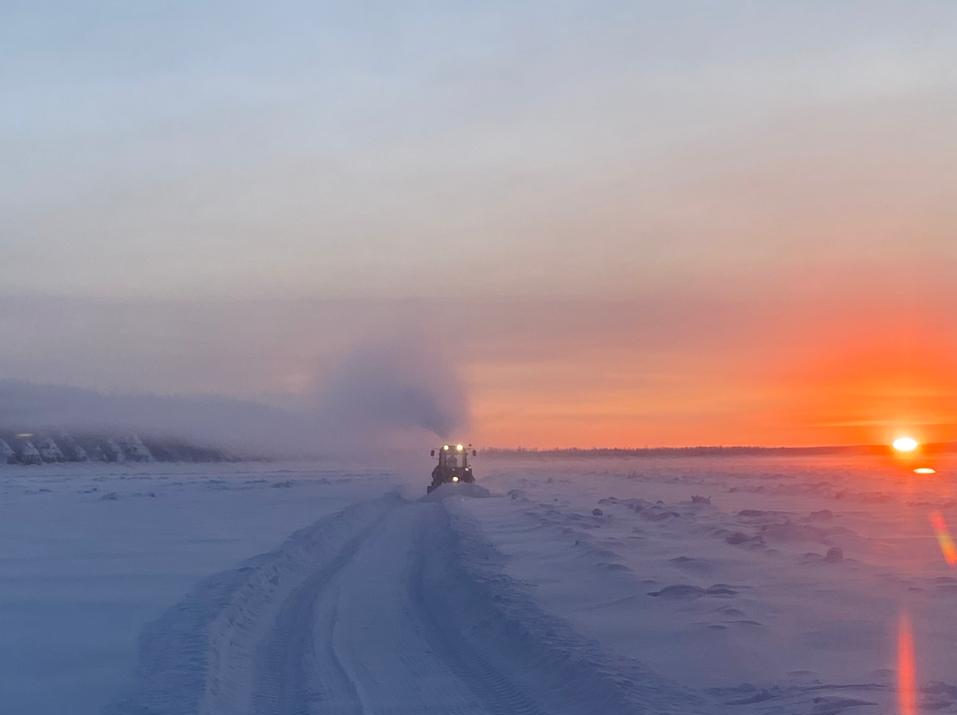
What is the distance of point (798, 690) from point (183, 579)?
12.3 meters

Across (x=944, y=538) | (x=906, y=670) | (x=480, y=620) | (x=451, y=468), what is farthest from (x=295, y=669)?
(x=451, y=468)

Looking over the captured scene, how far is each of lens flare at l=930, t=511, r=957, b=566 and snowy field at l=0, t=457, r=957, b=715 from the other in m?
0.25

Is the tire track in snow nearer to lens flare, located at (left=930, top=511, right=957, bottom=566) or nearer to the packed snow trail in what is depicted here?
the packed snow trail

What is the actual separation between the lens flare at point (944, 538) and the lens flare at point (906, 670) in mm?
7420

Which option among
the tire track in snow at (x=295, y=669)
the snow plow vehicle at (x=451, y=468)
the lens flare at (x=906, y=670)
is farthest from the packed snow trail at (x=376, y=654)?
the snow plow vehicle at (x=451, y=468)

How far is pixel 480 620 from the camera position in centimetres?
1393

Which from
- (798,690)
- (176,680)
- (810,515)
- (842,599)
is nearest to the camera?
(798,690)

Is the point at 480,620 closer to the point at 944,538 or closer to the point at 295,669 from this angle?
the point at 295,669

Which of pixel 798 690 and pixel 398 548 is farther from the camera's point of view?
pixel 398 548

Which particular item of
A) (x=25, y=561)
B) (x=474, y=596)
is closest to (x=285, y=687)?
(x=474, y=596)

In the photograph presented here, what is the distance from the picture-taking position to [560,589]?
663 inches

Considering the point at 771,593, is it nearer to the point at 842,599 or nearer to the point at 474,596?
the point at 842,599

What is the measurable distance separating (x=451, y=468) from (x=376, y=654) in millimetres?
46898

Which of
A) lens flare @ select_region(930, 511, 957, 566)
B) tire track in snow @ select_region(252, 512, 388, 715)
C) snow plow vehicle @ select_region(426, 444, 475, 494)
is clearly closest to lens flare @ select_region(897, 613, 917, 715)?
tire track in snow @ select_region(252, 512, 388, 715)
